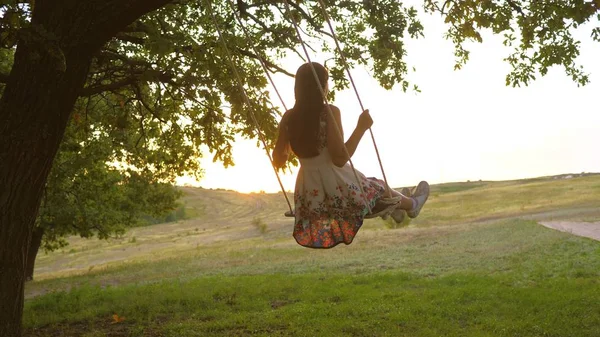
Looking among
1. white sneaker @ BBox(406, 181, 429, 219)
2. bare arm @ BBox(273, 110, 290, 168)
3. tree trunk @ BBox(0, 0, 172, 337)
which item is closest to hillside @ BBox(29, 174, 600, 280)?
white sneaker @ BBox(406, 181, 429, 219)

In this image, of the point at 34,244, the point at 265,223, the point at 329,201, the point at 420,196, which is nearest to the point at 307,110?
the point at 329,201

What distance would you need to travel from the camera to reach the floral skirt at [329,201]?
6.43m

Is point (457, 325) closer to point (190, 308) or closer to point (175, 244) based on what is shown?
point (190, 308)

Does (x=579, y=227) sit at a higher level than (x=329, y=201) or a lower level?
lower

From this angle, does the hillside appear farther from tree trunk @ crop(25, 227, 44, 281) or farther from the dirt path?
tree trunk @ crop(25, 227, 44, 281)

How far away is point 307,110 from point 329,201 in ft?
3.23

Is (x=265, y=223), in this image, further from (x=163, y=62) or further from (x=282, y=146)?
(x=282, y=146)

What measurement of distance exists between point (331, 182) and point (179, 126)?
329 inches

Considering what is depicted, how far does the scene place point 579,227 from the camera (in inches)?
915

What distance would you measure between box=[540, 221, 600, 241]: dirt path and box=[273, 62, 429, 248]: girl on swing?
1548cm

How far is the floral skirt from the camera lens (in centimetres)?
643

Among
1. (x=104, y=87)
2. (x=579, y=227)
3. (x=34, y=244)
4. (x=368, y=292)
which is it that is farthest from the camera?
(x=34, y=244)

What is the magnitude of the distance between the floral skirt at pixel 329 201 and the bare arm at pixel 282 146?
275 mm

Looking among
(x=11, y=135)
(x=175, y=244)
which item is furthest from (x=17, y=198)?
(x=175, y=244)
